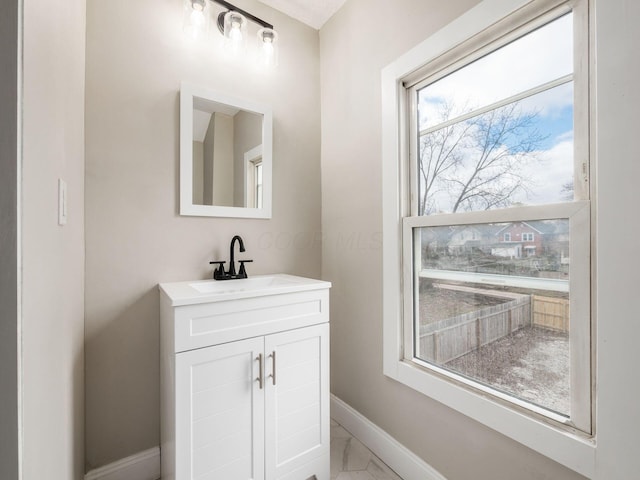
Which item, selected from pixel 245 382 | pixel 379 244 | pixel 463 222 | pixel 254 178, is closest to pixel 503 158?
pixel 463 222

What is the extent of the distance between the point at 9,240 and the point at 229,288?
101 centimetres

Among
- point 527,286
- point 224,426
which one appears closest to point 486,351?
point 527,286

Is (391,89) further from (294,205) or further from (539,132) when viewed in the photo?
(294,205)

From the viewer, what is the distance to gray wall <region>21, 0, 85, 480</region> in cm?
48

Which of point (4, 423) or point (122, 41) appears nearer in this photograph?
point (4, 423)

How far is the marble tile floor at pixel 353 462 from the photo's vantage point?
1367 mm

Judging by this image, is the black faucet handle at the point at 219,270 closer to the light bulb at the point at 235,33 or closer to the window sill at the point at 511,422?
the window sill at the point at 511,422

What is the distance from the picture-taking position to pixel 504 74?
1075mm

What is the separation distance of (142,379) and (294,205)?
120 centimetres

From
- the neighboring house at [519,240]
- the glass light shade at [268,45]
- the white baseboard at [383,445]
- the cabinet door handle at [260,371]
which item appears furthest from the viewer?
the glass light shade at [268,45]

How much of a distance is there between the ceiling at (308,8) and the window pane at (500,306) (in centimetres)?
147

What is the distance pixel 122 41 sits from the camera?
52.2 inches

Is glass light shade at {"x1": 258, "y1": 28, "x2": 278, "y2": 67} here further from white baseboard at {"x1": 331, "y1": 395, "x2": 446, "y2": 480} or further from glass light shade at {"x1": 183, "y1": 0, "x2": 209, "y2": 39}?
white baseboard at {"x1": 331, "y1": 395, "x2": 446, "y2": 480}

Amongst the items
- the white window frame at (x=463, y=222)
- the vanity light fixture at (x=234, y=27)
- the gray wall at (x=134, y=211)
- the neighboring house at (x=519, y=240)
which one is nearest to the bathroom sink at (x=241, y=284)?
the gray wall at (x=134, y=211)
